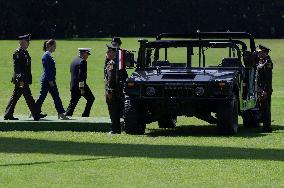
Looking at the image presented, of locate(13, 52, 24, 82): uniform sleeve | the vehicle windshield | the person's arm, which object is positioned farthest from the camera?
the person's arm

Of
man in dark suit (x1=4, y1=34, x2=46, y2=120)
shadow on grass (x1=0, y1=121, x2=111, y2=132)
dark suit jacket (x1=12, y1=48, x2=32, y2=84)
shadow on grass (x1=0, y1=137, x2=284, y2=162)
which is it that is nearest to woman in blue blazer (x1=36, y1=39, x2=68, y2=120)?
man in dark suit (x1=4, y1=34, x2=46, y2=120)

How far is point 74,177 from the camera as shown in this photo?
14.4 m

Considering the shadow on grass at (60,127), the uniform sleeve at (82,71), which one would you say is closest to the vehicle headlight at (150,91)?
the shadow on grass at (60,127)

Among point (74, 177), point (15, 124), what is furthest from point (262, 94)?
point (74, 177)

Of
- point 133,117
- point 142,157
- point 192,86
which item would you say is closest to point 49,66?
point 133,117

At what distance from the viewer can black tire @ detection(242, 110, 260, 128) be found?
23219 millimetres

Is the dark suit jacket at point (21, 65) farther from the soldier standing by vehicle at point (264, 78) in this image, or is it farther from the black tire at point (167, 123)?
the soldier standing by vehicle at point (264, 78)

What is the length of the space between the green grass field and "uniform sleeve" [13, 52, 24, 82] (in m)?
1.39

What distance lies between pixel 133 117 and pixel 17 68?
3.05 m

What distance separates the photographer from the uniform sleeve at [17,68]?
23062 millimetres

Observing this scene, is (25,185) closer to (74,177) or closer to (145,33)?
(74,177)

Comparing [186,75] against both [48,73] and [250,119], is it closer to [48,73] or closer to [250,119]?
[250,119]

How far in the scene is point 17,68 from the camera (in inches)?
910

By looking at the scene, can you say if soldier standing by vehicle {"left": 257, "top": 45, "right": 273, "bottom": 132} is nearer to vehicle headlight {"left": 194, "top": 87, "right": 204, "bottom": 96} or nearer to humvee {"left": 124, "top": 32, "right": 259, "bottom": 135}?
humvee {"left": 124, "top": 32, "right": 259, "bottom": 135}
